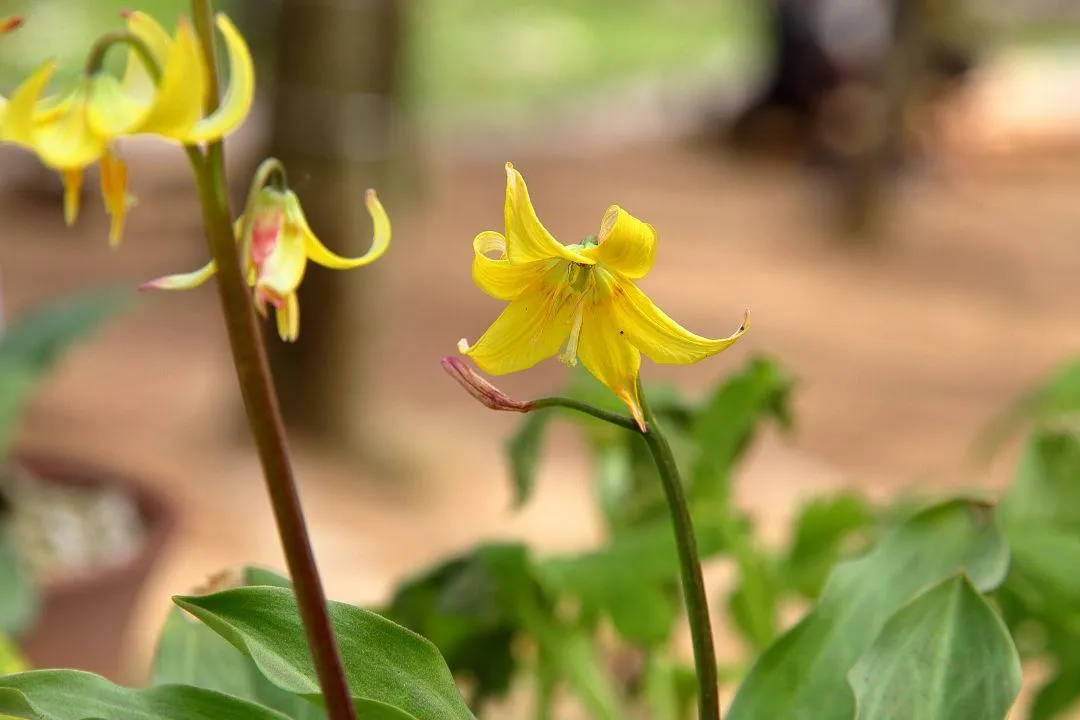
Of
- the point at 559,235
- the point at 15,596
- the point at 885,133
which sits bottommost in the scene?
the point at 559,235

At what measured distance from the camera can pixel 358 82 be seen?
7.90ft

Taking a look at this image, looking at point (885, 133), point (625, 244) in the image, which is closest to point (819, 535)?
point (625, 244)

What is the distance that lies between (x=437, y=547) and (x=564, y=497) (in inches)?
13.9

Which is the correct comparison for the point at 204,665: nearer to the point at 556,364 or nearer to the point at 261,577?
the point at 261,577

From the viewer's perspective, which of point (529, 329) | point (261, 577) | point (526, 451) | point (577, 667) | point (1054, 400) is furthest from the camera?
point (1054, 400)

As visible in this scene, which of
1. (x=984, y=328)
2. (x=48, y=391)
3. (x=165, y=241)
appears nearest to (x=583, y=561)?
(x=48, y=391)

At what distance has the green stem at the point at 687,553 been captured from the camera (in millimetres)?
389

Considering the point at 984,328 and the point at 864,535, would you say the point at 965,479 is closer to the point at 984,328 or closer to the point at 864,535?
the point at 984,328

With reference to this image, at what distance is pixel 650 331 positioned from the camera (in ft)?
1.31

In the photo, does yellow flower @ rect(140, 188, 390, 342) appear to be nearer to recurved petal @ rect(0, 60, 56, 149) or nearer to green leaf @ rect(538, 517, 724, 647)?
recurved petal @ rect(0, 60, 56, 149)

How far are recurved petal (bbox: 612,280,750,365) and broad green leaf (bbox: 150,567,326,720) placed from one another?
288 millimetres

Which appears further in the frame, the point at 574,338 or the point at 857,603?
the point at 857,603

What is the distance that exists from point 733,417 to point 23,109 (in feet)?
1.73

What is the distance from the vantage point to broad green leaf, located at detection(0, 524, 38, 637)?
1044mm
